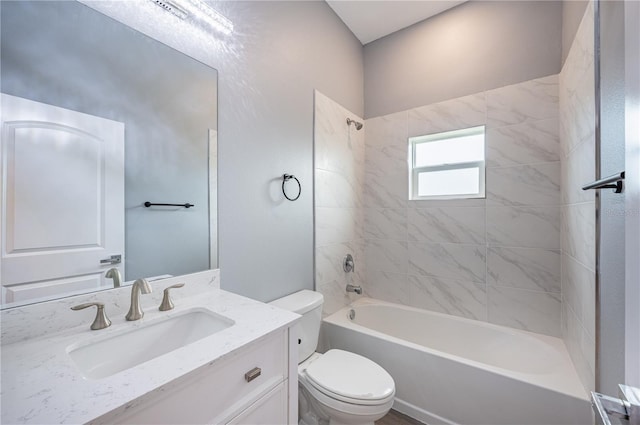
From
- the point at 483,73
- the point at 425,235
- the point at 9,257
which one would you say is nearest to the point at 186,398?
the point at 9,257

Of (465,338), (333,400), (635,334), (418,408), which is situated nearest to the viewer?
(635,334)

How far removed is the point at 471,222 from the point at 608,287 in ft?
3.92

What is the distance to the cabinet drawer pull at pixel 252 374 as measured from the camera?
0.80 m

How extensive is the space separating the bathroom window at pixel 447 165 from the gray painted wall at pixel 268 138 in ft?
3.42

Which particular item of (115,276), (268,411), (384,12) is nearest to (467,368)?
(268,411)

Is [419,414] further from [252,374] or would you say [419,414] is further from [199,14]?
[199,14]

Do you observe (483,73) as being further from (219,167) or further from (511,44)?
(219,167)

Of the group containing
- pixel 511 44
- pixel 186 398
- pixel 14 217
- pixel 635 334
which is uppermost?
pixel 511 44

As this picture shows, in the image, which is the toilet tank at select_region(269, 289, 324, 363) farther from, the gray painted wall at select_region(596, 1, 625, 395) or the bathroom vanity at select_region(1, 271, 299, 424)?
the gray painted wall at select_region(596, 1, 625, 395)

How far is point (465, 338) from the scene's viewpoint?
2031 mm

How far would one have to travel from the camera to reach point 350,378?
1.38 meters

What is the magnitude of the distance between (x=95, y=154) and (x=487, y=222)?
7.92ft

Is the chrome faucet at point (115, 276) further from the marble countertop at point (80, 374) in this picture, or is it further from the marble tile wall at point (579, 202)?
the marble tile wall at point (579, 202)

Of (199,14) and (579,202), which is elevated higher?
(199,14)
